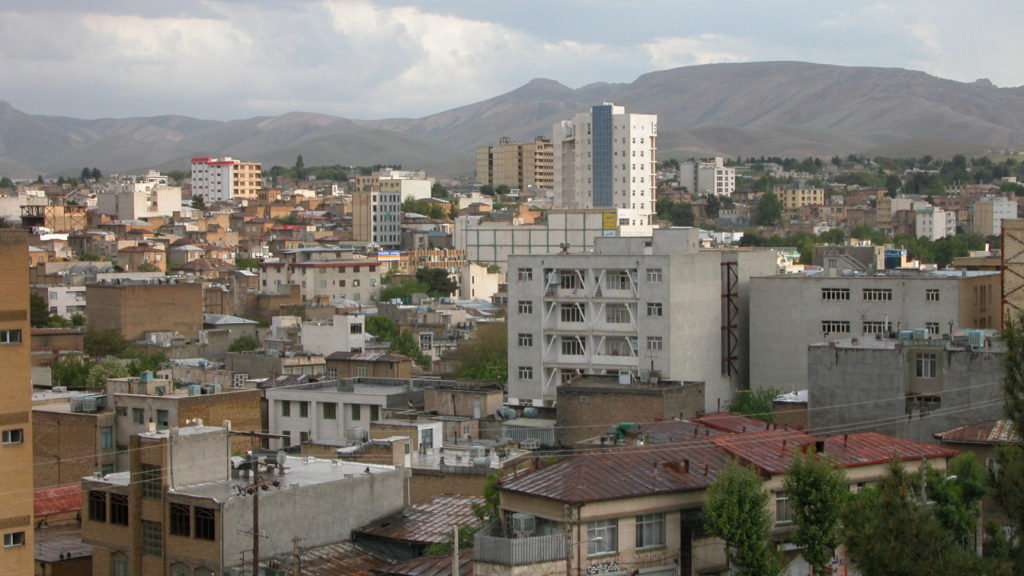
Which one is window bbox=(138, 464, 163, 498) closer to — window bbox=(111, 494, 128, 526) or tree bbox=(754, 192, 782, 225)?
window bbox=(111, 494, 128, 526)

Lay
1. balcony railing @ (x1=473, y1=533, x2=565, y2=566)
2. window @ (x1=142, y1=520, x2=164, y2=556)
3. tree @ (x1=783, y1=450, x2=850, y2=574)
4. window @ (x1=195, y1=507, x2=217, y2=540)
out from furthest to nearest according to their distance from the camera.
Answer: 1. window @ (x1=142, y1=520, x2=164, y2=556)
2. window @ (x1=195, y1=507, x2=217, y2=540)
3. tree @ (x1=783, y1=450, x2=850, y2=574)
4. balcony railing @ (x1=473, y1=533, x2=565, y2=566)

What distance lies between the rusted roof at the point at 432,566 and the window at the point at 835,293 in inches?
928

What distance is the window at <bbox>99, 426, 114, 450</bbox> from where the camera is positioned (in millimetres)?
34844

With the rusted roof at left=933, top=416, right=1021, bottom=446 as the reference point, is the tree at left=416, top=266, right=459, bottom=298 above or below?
above

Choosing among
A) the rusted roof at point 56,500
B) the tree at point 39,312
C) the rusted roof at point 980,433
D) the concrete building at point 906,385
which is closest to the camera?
the rusted roof at point 980,433

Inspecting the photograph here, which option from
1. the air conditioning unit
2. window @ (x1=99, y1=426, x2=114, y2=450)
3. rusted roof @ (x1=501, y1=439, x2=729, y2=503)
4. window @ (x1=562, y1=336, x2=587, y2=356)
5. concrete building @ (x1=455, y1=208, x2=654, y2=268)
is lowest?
window @ (x1=99, y1=426, x2=114, y2=450)

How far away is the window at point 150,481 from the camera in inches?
903

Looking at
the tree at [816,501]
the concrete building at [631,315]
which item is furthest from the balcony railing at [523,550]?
the concrete building at [631,315]

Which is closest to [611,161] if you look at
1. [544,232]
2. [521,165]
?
[544,232]

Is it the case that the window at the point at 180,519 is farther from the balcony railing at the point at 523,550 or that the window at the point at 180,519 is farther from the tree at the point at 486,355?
the tree at the point at 486,355

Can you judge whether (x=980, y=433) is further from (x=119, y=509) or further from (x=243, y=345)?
(x=243, y=345)

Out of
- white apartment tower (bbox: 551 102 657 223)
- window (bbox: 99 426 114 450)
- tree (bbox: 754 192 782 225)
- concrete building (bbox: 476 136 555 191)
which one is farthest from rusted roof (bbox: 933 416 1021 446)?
concrete building (bbox: 476 136 555 191)

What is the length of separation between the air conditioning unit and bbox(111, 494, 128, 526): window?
7.49m

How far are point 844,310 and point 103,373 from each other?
23.7m
